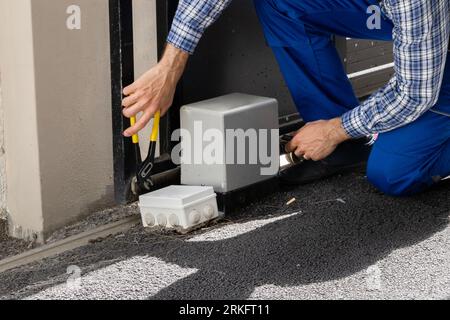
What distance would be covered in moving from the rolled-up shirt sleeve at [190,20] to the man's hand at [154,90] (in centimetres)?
3

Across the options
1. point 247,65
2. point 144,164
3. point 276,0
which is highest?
point 276,0

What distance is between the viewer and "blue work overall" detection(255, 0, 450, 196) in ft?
10.8

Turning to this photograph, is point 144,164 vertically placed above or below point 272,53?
below

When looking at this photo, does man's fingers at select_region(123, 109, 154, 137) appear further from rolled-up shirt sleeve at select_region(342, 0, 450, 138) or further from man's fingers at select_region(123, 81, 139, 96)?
rolled-up shirt sleeve at select_region(342, 0, 450, 138)

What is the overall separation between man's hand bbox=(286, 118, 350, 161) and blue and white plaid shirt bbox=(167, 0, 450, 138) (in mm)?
50

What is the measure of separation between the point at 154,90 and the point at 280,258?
2.16 ft

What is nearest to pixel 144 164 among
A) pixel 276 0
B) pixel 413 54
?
pixel 276 0

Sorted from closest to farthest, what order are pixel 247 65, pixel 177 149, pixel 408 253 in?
pixel 408 253 → pixel 177 149 → pixel 247 65

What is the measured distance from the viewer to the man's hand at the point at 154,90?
305cm

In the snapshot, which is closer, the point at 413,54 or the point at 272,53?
the point at 413,54

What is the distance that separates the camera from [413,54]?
2975mm

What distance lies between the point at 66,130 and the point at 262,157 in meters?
0.66

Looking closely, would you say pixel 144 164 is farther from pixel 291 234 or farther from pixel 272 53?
pixel 272 53

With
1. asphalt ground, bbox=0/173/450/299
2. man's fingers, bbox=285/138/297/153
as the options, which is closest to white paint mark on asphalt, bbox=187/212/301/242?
asphalt ground, bbox=0/173/450/299
